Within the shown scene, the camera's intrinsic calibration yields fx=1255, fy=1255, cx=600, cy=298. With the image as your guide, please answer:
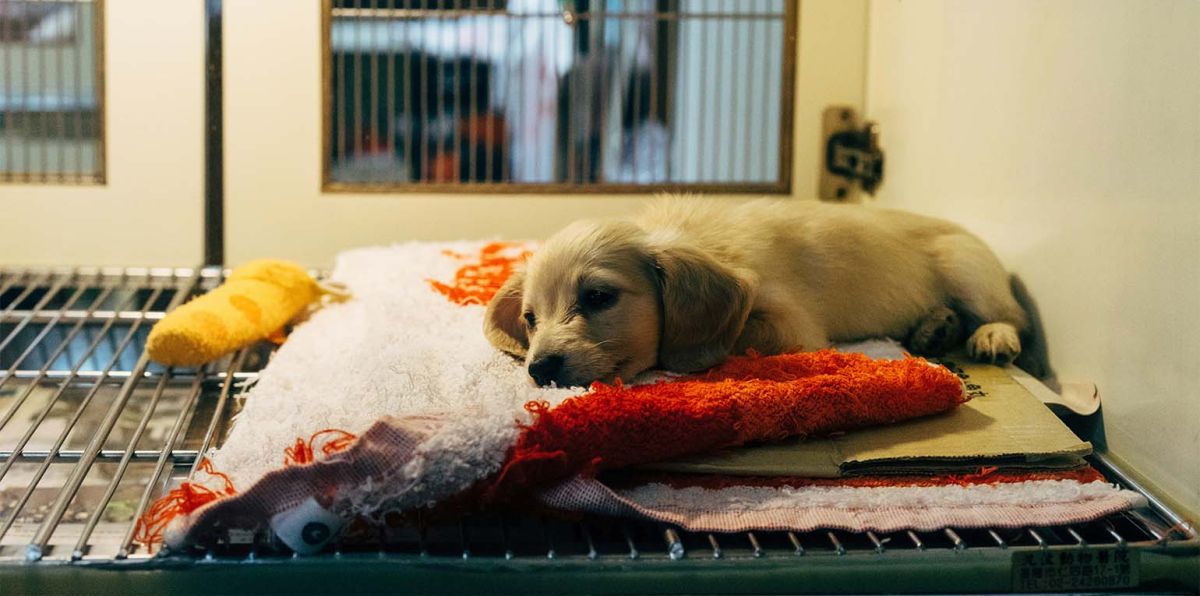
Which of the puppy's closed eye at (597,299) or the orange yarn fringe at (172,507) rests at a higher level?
the puppy's closed eye at (597,299)

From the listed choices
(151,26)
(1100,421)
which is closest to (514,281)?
(1100,421)

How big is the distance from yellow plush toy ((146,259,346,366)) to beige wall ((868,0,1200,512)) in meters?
1.32

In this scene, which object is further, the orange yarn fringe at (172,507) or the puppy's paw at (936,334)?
the puppy's paw at (936,334)

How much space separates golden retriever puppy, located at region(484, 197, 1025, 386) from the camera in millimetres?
1928

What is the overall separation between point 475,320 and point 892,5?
1331mm

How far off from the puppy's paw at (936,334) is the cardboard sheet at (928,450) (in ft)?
A: 1.40

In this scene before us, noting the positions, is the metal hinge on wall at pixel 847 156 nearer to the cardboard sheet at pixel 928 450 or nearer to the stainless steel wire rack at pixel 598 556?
the cardboard sheet at pixel 928 450

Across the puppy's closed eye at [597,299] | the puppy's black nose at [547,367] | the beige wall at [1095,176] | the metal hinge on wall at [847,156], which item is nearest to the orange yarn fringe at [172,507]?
the puppy's black nose at [547,367]

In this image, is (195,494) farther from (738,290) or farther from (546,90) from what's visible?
(546,90)

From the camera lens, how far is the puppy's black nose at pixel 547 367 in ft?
6.02

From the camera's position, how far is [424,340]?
6.99ft

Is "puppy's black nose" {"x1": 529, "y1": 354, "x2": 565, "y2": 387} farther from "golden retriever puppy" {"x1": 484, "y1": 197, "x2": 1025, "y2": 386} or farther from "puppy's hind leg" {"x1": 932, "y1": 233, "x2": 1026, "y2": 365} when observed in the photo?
"puppy's hind leg" {"x1": 932, "y1": 233, "x2": 1026, "y2": 365}

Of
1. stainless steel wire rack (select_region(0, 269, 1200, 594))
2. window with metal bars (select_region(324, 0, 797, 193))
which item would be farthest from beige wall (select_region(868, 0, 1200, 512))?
window with metal bars (select_region(324, 0, 797, 193))

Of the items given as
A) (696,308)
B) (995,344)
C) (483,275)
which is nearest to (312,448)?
(696,308)
